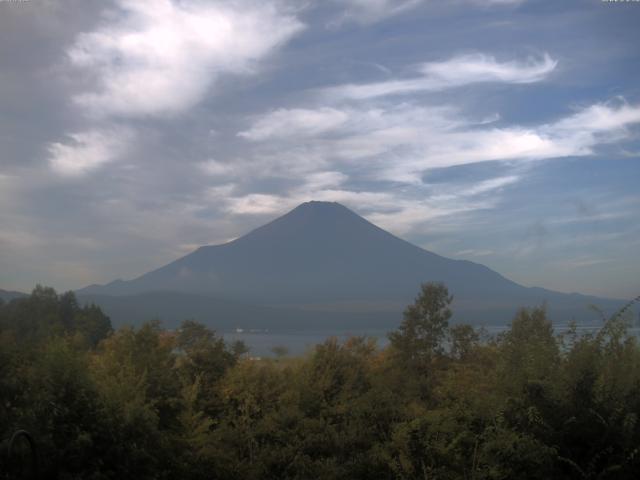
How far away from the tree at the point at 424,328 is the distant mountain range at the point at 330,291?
1957 inches

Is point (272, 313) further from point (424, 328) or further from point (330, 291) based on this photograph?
point (424, 328)

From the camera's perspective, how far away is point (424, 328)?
23469 mm

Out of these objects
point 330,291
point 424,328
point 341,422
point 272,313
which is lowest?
point 341,422

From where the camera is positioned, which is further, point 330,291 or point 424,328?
point 330,291

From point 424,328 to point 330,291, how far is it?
132m

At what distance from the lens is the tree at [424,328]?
22500 millimetres

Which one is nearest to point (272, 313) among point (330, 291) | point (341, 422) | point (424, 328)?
point (330, 291)

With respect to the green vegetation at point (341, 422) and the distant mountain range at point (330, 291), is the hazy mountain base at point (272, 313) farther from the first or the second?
the green vegetation at point (341, 422)

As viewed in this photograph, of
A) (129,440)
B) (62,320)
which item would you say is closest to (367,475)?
(129,440)

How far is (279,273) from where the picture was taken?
190000 mm

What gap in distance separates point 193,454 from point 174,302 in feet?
337

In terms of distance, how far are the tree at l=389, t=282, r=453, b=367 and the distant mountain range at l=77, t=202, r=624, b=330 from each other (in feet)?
163

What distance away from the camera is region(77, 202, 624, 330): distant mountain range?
101 metres

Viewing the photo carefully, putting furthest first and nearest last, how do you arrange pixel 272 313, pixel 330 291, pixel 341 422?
pixel 330 291, pixel 272 313, pixel 341 422
